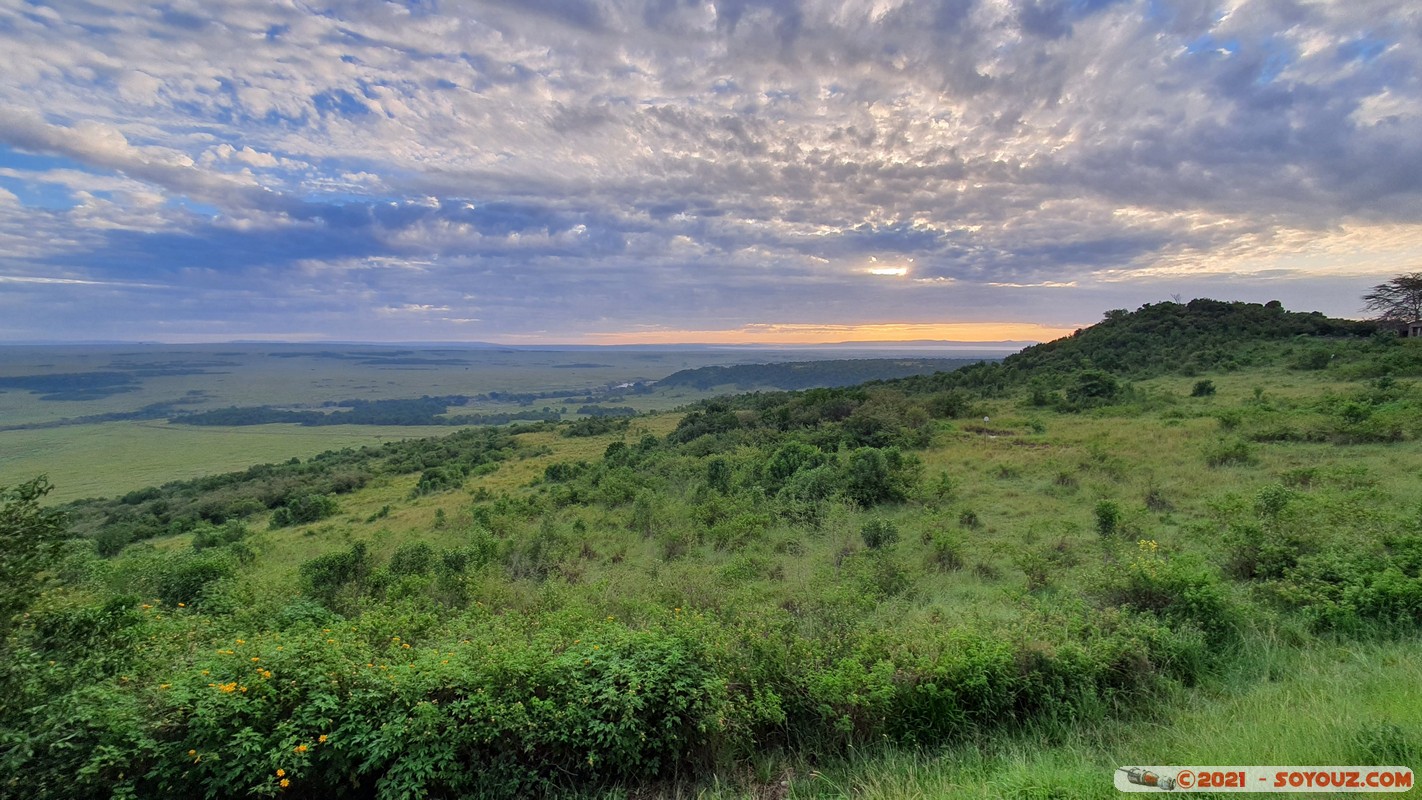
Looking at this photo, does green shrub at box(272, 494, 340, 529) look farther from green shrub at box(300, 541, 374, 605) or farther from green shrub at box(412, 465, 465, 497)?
green shrub at box(300, 541, 374, 605)

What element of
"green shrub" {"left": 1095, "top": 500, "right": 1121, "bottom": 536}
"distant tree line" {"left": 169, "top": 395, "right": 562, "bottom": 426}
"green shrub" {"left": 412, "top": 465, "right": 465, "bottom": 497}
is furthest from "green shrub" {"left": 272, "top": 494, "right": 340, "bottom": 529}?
"distant tree line" {"left": 169, "top": 395, "right": 562, "bottom": 426}

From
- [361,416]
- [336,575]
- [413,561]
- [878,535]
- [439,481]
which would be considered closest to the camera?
[336,575]

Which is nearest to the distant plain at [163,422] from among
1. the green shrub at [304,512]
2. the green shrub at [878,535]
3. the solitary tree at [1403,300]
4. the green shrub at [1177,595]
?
the green shrub at [304,512]

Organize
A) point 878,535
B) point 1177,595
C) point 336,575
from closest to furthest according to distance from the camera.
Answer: point 1177,595 → point 336,575 → point 878,535

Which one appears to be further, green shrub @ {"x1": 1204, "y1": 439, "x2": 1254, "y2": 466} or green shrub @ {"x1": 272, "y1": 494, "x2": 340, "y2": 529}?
green shrub @ {"x1": 272, "y1": 494, "x2": 340, "y2": 529}

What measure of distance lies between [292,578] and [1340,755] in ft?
48.6

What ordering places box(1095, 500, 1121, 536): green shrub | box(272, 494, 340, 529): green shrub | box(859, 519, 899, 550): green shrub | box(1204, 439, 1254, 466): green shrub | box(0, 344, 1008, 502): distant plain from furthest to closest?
1. box(0, 344, 1008, 502): distant plain
2. box(272, 494, 340, 529): green shrub
3. box(1204, 439, 1254, 466): green shrub
4. box(859, 519, 899, 550): green shrub
5. box(1095, 500, 1121, 536): green shrub

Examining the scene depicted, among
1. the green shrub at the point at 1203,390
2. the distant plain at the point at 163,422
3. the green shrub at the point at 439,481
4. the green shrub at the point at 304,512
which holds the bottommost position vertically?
the distant plain at the point at 163,422

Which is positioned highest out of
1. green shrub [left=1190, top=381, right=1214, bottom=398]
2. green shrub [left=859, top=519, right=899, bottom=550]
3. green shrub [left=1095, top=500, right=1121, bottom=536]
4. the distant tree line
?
green shrub [left=1190, top=381, right=1214, bottom=398]

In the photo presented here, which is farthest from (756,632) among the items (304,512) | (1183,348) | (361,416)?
(361,416)

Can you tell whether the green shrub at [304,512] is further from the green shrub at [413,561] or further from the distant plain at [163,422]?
the green shrub at [413,561]

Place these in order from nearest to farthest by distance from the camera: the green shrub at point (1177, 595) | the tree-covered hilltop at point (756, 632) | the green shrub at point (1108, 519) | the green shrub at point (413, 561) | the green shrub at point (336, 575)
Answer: the tree-covered hilltop at point (756, 632) → the green shrub at point (1177, 595) → the green shrub at point (336, 575) → the green shrub at point (1108, 519) → the green shrub at point (413, 561)

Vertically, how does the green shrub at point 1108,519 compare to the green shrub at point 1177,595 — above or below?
below

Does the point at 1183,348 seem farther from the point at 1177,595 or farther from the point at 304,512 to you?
the point at 304,512
